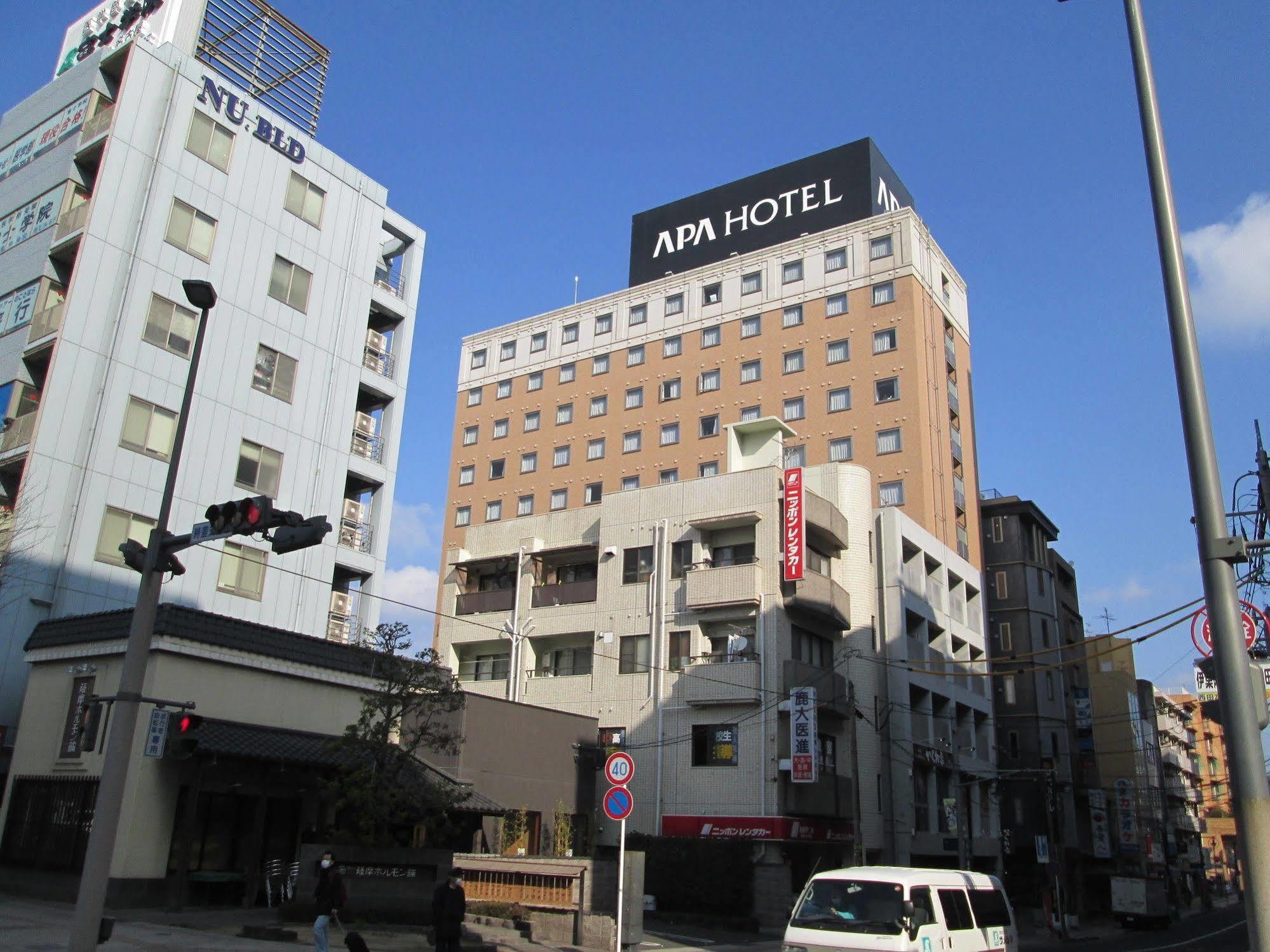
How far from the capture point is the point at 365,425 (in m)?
41.3

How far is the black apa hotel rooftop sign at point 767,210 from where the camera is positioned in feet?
207

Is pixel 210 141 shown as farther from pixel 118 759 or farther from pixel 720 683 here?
pixel 118 759

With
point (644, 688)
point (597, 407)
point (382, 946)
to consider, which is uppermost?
point (597, 407)

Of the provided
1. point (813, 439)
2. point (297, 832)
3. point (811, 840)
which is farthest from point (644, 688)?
point (813, 439)

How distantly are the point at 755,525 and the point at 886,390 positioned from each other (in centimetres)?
1857

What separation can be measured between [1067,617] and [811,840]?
1767 inches

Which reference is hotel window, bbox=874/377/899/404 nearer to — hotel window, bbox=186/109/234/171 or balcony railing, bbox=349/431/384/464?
balcony railing, bbox=349/431/384/464

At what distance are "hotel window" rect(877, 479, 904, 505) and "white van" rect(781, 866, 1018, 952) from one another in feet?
132

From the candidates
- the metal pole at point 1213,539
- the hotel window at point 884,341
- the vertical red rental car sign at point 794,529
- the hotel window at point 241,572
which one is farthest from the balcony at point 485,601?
the metal pole at point 1213,539

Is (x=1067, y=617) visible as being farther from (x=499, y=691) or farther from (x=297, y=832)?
(x=297, y=832)

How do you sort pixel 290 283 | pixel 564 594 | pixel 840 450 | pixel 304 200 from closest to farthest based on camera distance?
pixel 290 283 < pixel 304 200 < pixel 564 594 < pixel 840 450

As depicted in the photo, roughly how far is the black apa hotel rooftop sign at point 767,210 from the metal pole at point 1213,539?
54.8 m

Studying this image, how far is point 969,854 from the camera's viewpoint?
48.8m

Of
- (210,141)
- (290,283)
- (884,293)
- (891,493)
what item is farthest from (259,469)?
(884,293)
